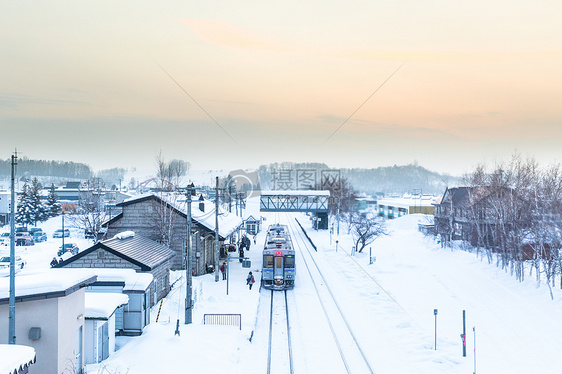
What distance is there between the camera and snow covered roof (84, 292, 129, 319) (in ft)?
44.9

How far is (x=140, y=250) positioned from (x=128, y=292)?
6082 millimetres

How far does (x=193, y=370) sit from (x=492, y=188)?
31.0 m

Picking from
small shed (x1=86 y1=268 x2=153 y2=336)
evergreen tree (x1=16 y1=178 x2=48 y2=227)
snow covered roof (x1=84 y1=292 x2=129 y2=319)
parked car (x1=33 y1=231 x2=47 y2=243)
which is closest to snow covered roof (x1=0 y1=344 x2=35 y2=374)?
snow covered roof (x1=84 y1=292 x2=129 y2=319)

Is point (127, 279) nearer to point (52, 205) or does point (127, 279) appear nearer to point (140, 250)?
point (140, 250)

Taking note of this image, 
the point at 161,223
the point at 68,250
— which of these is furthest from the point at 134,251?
the point at 68,250

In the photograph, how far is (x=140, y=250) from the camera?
2339 centimetres

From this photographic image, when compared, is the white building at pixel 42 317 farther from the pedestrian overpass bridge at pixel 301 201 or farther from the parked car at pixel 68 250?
the pedestrian overpass bridge at pixel 301 201

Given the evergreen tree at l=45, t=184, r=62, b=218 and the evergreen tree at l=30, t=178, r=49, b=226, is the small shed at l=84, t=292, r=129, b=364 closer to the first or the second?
the evergreen tree at l=30, t=178, r=49, b=226

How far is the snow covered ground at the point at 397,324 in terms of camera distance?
15.1 m

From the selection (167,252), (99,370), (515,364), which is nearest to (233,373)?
(99,370)

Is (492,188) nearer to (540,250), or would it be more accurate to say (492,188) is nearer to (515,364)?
(540,250)

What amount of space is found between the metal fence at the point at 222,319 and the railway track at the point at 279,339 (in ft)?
5.47

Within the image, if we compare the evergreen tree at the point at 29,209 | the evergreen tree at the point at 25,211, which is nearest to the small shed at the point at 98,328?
the evergreen tree at the point at 29,209

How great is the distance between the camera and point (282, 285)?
93.1ft
